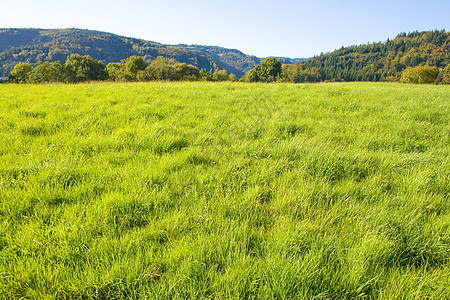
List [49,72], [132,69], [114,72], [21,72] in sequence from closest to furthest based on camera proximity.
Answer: [49,72]
[21,72]
[132,69]
[114,72]

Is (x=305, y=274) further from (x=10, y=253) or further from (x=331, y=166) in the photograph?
(x=10, y=253)

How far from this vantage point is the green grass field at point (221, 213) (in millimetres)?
1731

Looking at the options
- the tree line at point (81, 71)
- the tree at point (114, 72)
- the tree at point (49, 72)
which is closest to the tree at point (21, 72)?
the tree line at point (81, 71)

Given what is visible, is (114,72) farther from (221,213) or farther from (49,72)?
(221,213)

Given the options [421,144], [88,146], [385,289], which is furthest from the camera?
[421,144]

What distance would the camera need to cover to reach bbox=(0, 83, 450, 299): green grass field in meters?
1.73

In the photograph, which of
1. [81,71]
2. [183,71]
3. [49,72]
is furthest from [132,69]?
[49,72]

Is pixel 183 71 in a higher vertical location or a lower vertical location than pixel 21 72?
higher

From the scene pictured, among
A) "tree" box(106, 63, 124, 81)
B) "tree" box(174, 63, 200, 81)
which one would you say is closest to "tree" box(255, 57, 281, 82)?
"tree" box(174, 63, 200, 81)

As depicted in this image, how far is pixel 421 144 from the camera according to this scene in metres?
4.64

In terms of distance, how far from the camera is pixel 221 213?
254 cm

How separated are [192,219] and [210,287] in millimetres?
869

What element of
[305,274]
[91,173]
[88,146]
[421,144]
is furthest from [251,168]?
[421,144]

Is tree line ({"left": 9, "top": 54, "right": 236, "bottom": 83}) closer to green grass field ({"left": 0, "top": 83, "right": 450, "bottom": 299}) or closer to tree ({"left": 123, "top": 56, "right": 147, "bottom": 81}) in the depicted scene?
tree ({"left": 123, "top": 56, "right": 147, "bottom": 81})
